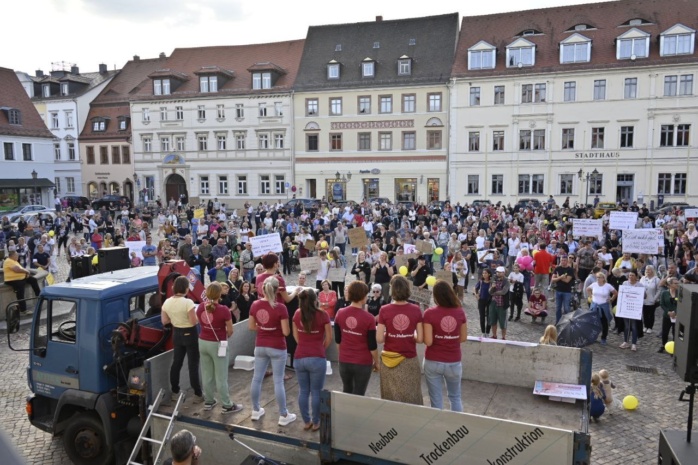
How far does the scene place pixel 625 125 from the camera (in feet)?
133

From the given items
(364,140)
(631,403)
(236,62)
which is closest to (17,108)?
(236,62)

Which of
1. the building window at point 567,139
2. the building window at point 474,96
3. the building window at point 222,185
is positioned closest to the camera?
the building window at point 567,139

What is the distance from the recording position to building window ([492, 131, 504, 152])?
4344cm

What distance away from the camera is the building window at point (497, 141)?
43.4 meters

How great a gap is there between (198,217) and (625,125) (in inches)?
1253

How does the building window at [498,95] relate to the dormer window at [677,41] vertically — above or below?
below

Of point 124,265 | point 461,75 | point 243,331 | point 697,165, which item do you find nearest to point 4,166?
point 461,75

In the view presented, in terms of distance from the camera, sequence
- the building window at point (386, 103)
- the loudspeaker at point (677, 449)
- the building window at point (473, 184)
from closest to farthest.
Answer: the loudspeaker at point (677, 449) < the building window at point (473, 184) < the building window at point (386, 103)

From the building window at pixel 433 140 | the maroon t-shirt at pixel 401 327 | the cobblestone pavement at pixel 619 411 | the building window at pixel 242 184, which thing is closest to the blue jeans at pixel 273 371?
the maroon t-shirt at pixel 401 327

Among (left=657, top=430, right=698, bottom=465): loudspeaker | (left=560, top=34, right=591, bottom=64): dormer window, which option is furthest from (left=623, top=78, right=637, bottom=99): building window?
(left=657, top=430, right=698, bottom=465): loudspeaker

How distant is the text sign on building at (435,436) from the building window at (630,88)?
1639 inches

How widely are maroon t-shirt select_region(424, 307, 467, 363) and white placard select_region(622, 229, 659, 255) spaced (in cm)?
1143

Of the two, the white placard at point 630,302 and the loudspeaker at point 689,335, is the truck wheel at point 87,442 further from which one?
the white placard at point 630,302

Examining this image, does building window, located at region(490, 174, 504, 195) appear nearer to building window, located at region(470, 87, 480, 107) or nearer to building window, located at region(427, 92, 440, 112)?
building window, located at region(470, 87, 480, 107)
